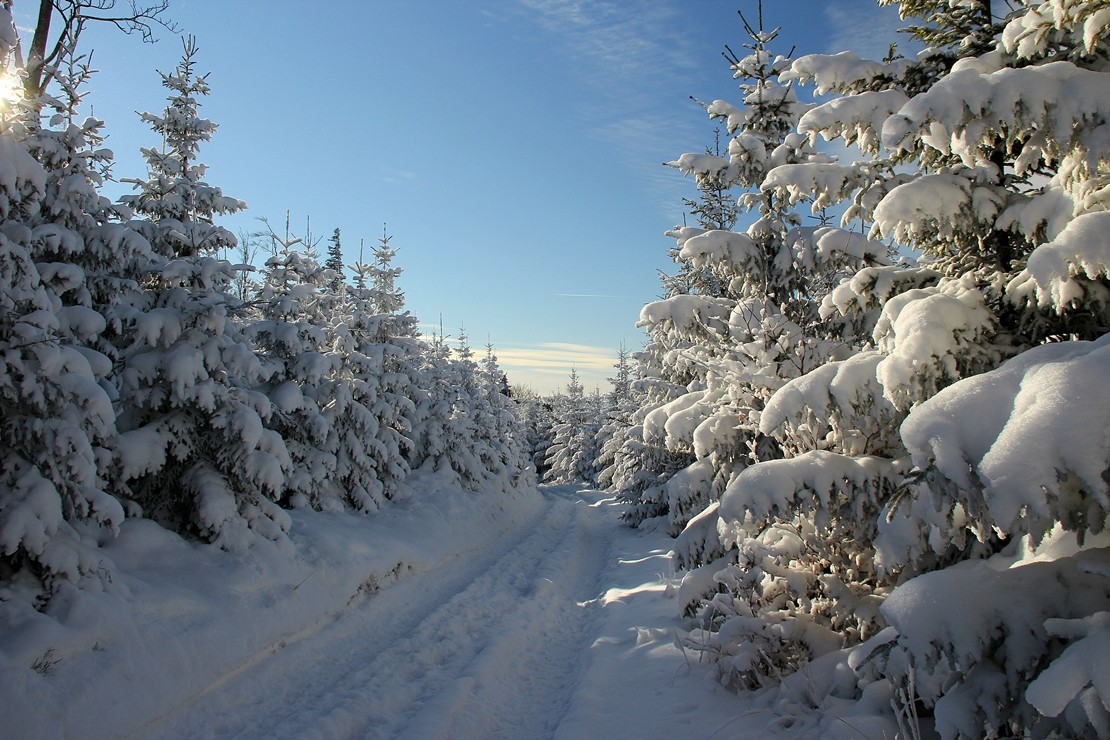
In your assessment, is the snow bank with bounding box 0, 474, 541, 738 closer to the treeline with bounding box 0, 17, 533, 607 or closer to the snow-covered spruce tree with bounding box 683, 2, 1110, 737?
the treeline with bounding box 0, 17, 533, 607

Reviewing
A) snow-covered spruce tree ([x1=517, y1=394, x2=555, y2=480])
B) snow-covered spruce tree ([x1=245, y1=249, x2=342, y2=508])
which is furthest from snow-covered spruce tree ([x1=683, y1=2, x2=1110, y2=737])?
snow-covered spruce tree ([x1=517, y1=394, x2=555, y2=480])

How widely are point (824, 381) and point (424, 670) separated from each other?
5924mm

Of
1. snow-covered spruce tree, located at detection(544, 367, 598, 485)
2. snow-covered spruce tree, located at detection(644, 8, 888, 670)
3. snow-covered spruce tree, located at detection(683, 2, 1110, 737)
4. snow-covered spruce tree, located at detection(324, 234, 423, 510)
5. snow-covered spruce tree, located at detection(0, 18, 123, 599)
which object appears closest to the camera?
snow-covered spruce tree, located at detection(683, 2, 1110, 737)

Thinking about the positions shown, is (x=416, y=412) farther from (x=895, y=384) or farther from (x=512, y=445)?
(x=895, y=384)

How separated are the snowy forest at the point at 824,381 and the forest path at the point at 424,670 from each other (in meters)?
1.86

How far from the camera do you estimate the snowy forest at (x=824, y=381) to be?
9.94ft

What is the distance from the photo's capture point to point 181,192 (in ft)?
33.6

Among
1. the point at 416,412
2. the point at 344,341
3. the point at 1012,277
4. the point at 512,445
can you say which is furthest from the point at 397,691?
the point at 512,445

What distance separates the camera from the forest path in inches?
229

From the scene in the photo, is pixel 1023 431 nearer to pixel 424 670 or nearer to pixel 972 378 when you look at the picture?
pixel 972 378

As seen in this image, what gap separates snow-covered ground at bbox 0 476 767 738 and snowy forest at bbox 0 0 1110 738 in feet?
1.62

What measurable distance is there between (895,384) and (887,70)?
3.76m

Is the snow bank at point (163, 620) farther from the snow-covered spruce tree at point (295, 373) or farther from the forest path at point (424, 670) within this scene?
the snow-covered spruce tree at point (295, 373)

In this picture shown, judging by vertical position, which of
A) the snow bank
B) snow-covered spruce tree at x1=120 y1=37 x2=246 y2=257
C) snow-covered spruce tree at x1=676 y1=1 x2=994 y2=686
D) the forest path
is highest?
snow-covered spruce tree at x1=120 y1=37 x2=246 y2=257
